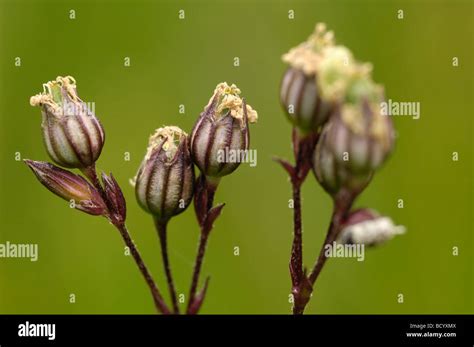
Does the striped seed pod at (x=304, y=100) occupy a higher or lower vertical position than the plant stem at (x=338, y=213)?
higher

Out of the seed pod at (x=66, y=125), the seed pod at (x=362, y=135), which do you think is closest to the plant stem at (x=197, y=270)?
the seed pod at (x=66, y=125)

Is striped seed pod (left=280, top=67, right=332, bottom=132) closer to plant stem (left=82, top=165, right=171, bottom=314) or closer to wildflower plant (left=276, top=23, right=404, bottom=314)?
wildflower plant (left=276, top=23, right=404, bottom=314)

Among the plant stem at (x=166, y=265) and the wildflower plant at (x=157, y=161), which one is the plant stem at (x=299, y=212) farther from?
the plant stem at (x=166, y=265)

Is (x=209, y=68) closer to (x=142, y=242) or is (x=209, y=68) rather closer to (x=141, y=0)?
(x=141, y=0)

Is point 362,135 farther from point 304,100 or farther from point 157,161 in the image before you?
point 157,161

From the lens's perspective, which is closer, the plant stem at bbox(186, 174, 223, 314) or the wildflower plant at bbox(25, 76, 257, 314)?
the wildflower plant at bbox(25, 76, 257, 314)

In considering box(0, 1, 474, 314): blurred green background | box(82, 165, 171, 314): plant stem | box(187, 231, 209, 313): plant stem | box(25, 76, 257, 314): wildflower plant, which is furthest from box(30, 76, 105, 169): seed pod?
box(0, 1, 474, 314): blurred green background

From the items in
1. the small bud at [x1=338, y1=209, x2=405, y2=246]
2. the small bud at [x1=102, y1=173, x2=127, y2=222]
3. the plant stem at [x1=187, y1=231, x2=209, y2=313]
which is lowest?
the plant stem at [x1=187, y1=231, x2=209, y2=313]
